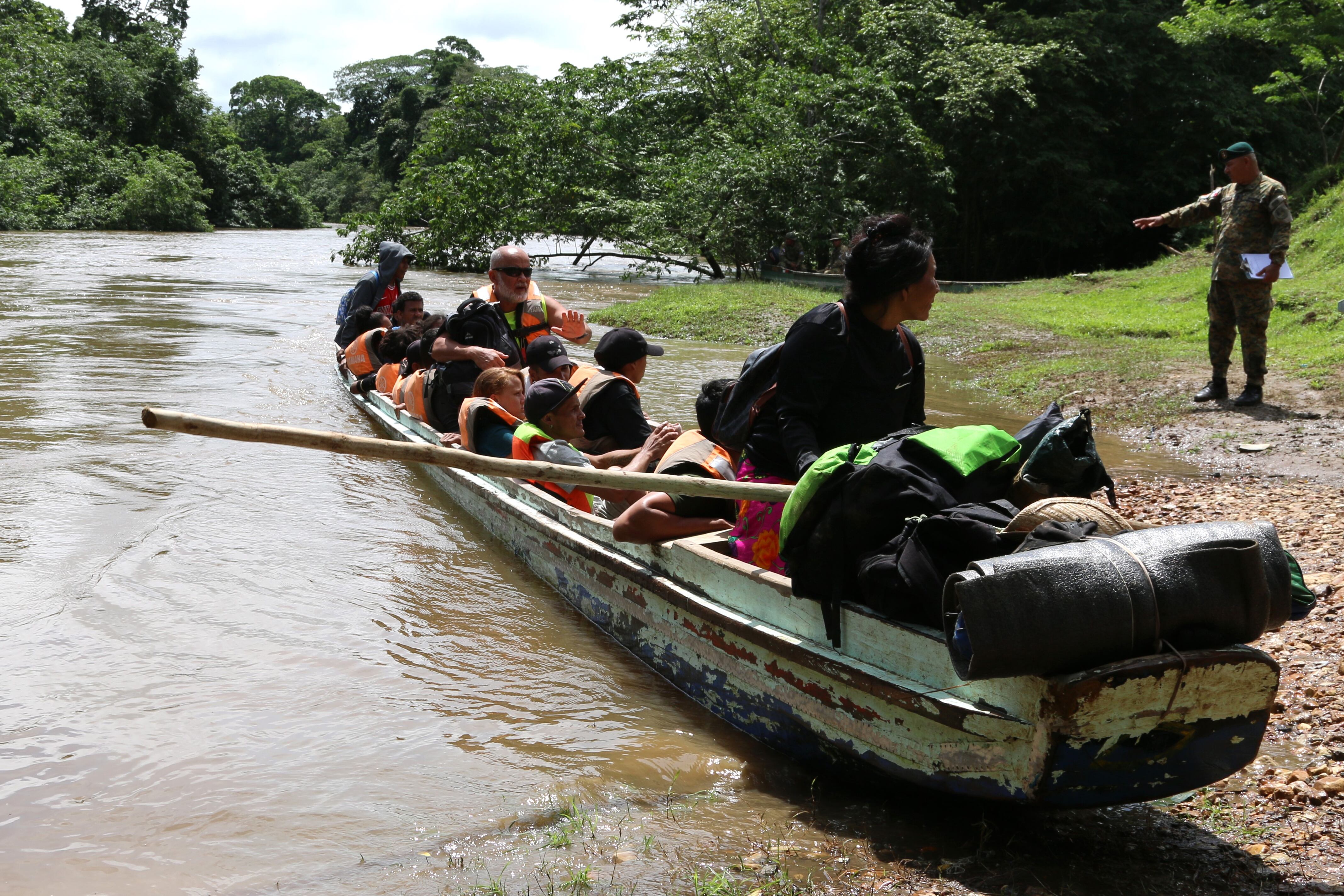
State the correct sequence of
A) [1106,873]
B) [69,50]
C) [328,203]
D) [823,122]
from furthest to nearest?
1. [328,203]
2. [69,50]
3. [823,122]
4. [1106,873]

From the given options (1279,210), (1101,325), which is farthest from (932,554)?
(1101,325)

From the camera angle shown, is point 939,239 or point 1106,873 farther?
point 939,239

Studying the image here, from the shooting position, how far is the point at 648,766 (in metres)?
3.94

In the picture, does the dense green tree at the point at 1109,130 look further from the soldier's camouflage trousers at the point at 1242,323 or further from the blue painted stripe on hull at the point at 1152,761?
the blue painted stripe on hull at the point at 1152,761

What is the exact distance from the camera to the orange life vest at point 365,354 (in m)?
10.1

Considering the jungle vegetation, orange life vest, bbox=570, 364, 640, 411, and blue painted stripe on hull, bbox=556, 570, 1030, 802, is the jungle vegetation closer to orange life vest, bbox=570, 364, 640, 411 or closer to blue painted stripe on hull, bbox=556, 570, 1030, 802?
orange life vest, bbox=570, 364, 640, 411

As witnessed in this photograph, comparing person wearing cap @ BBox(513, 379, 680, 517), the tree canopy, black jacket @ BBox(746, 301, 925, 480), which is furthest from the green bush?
black jacket @ BBox(746, 301, 925, 480)

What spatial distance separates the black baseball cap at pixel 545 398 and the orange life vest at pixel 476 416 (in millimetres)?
585

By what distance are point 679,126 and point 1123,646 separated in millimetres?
24689

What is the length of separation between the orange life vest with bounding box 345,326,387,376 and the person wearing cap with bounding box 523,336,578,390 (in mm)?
4302

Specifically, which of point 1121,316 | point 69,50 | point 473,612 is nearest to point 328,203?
point 69,50

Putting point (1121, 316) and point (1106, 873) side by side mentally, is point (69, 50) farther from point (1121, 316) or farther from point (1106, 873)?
point (1106, 873)

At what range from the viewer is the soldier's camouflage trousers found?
326 inches

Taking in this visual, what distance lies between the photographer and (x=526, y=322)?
798 centimetres
